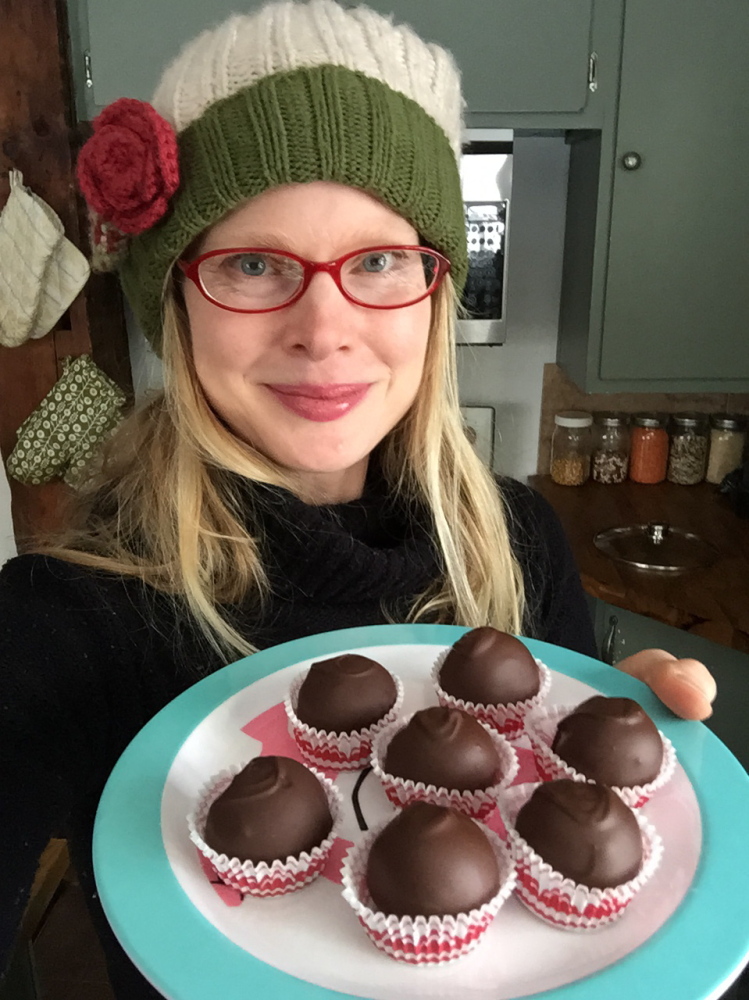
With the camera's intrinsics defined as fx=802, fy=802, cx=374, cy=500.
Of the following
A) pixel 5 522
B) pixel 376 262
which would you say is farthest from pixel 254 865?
pixel 5 522

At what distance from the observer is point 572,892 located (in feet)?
1.92

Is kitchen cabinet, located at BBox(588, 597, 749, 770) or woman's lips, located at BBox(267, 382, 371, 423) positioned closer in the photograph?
woman's lips, located at BBox(267, 382, 371, 423)

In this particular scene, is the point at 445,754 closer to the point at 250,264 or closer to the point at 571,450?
the point at 250,264

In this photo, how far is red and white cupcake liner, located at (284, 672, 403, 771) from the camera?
768mm

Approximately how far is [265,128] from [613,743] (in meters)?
0.71

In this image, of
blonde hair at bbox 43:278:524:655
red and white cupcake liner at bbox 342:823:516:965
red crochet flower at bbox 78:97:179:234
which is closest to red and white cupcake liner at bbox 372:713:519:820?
red and white cupcake liner at bbox 342:823:516:965

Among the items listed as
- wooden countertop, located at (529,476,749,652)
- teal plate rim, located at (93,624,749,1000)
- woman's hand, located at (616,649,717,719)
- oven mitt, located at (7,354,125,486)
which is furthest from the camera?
oven mitt, located at (7,354,125,486)

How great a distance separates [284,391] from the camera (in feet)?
3.15

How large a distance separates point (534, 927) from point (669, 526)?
1670 millimetres

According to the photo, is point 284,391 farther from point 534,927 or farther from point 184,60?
point 534,927


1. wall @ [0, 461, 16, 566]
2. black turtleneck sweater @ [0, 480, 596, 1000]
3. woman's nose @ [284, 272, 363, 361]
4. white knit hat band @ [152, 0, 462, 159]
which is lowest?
wall @ [0, 461, 16, 566]

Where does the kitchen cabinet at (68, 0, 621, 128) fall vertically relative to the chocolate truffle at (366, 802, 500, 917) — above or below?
above

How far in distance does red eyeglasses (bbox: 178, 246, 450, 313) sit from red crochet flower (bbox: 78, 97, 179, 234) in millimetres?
76

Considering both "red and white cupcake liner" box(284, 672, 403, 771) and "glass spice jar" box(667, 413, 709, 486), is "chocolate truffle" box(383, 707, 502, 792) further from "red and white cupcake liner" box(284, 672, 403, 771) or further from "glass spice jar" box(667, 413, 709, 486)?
"glass spice jar" box(667, 413, 709, 486)
